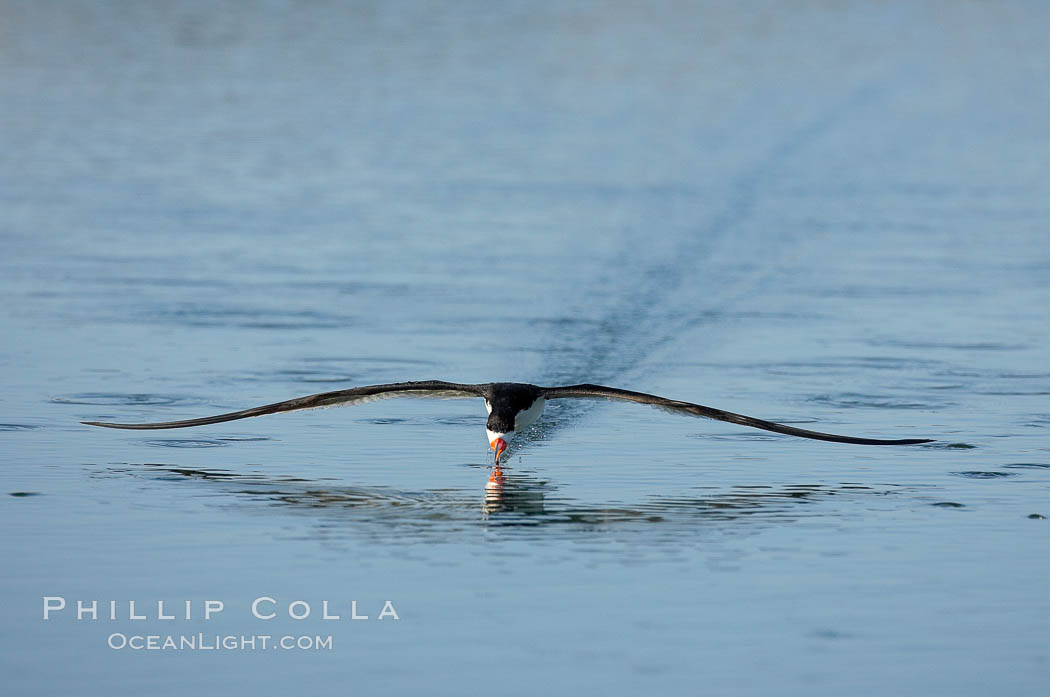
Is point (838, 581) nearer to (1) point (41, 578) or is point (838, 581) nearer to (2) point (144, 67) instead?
(1) point (41, 578)

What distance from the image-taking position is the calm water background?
941cm

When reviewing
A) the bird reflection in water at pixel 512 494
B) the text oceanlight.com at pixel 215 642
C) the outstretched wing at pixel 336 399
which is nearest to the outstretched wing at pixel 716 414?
the bird reflection in water at pixel 512 494

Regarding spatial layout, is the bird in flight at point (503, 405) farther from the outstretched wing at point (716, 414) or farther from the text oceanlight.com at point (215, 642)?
the text oceanlight.com at point (215, 642)

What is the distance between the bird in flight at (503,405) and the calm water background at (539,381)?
26 centimetres

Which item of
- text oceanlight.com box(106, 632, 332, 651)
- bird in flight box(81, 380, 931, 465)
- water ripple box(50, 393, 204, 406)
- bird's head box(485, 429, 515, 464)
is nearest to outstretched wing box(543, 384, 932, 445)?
bird in flight box(81, 380, 931, 465)

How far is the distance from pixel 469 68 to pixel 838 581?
120ft

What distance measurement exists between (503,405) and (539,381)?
2901mm

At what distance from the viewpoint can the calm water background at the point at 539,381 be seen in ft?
30.9

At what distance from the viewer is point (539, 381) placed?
54.3ft

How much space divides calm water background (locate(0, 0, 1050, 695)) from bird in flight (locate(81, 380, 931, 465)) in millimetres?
264

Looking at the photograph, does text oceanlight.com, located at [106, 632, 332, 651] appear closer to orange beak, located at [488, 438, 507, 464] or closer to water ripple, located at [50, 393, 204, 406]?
orange beak, located at [488, 438, 507, 464]

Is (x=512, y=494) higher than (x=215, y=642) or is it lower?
higher

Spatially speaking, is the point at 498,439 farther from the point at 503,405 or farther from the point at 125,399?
the point at 125,399

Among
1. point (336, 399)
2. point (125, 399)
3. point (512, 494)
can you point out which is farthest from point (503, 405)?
point (125, 399)
